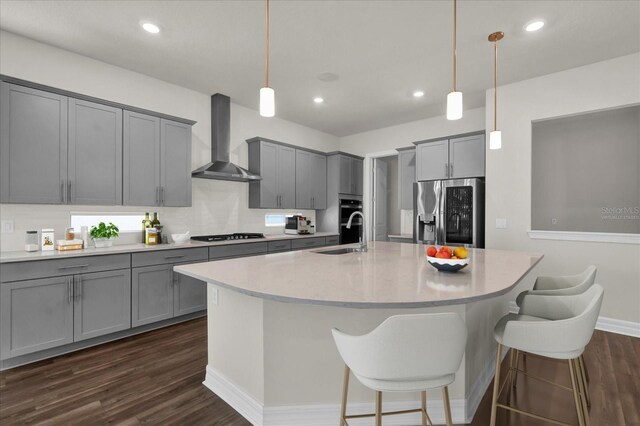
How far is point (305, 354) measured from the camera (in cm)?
178

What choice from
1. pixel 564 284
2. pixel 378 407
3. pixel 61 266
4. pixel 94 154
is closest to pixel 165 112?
pixel 94 154

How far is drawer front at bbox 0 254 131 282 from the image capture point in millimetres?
2506

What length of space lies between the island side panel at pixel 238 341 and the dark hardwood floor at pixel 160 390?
20 centimetres

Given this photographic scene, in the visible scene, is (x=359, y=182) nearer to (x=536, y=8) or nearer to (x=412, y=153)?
(x=412, y=153)

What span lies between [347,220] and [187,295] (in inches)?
126

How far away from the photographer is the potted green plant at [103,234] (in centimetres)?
319

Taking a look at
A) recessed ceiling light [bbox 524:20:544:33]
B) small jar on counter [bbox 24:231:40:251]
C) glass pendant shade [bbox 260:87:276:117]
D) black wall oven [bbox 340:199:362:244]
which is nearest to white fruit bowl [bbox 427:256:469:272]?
glass pendant shade [bbox 260:87:276:117]

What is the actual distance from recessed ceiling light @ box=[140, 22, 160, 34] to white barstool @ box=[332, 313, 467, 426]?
10.0 feet

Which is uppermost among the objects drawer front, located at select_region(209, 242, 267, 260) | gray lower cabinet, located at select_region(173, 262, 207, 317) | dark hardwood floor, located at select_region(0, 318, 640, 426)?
drawer front, located at select_region(209, 242, 267, 260)

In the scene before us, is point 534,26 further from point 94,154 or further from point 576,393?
point 94,154

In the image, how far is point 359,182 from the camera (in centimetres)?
622

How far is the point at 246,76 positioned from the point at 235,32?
0.91 meters

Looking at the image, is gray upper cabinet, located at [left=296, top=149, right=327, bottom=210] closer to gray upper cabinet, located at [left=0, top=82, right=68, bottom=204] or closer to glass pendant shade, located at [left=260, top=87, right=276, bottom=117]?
gray upper cabinet, located at [left=0, top=82, right=68, bottom=204]

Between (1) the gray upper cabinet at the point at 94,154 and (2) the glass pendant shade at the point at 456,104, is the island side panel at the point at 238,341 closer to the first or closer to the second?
(2) the glass pendant shade at the point at 456,104
